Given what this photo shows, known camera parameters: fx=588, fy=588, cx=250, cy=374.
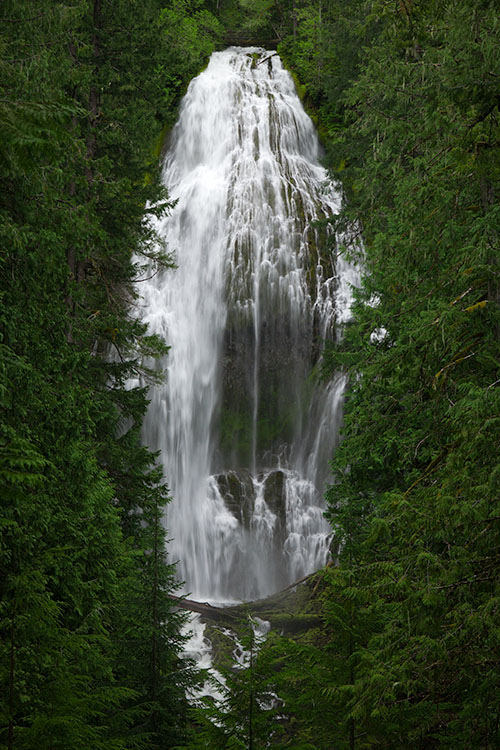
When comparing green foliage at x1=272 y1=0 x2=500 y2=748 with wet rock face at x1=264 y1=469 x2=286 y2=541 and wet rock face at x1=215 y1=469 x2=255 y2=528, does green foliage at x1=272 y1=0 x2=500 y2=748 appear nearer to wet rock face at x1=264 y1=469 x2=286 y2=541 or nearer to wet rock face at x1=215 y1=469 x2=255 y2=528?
wet rock face at x1=264 y1=469 x2=286 y2=541

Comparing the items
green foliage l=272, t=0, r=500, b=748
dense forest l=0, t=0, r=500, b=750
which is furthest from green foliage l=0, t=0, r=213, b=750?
green foliage l=272, t=0, r=500, b=748

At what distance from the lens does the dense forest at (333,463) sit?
3893 millimetres

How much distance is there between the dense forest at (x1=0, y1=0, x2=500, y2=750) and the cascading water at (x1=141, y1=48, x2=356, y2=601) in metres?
6.68

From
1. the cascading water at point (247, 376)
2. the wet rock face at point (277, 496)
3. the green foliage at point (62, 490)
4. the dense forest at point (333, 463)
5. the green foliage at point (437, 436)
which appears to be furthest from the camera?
the wet rock face at point (277, 496)

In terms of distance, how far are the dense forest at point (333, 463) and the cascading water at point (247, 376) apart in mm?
6676

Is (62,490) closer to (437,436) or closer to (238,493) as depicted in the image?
(437,436)

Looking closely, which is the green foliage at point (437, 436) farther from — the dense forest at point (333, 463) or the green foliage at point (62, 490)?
the green foliage at point (62, 490)

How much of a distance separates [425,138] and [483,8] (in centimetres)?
145

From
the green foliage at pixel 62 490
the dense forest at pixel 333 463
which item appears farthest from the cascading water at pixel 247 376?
the green foliage at pixel 62 490

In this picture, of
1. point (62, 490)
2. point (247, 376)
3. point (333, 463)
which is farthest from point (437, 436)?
point (247, 376)

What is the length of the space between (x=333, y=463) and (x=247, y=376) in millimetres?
9657

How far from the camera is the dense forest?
3893mm

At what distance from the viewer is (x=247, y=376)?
61.4 feet

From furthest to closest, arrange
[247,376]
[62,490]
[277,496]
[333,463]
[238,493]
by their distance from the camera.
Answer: [247,376] < [238,493] < [277,496] < [333,463] < [62,490]
